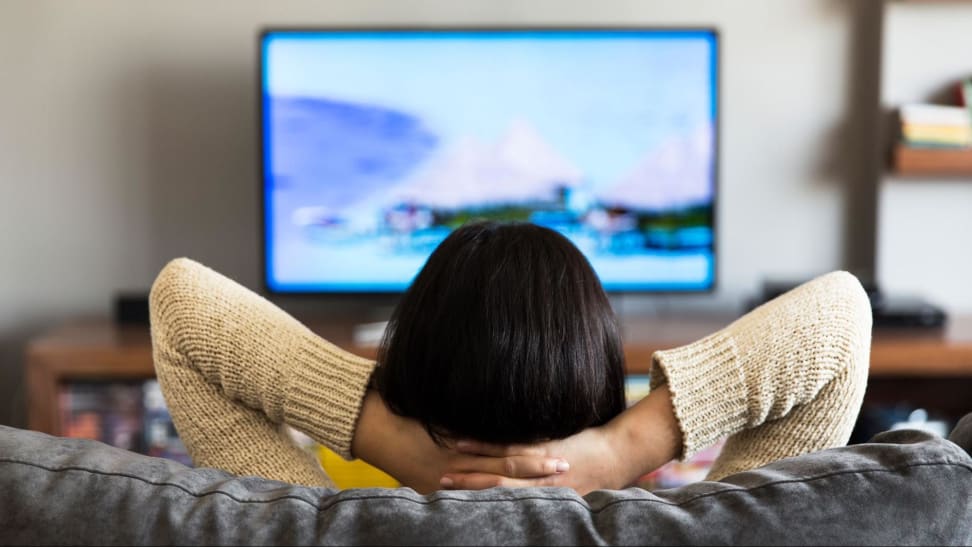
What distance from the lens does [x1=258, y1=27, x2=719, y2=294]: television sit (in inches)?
110

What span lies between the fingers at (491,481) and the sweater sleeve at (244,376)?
0.13 m

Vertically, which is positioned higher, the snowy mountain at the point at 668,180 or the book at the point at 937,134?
the book at the point at 937,134

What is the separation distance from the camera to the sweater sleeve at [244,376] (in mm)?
1013

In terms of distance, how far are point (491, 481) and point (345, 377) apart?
0.58ft

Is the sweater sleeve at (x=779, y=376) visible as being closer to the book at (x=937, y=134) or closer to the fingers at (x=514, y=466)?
the fingers at (x=514, y=466)

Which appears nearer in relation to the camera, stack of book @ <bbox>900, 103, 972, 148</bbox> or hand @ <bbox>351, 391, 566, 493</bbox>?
hand @ <bbox>351, 391, 566, 493</bbox>

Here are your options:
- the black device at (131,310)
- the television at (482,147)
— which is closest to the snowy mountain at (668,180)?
the television at (482,147)

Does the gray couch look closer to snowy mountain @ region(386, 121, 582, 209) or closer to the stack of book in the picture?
snowy mountain @ region(386, 121, 582, 209)

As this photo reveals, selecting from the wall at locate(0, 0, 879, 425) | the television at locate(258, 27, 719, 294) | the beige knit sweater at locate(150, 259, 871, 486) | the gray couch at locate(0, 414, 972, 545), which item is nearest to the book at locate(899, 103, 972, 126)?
the wall at locate(0, 0, 879, 425)

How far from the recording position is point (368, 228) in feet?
9.34

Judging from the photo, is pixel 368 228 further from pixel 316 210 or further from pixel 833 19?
pixel 833 19

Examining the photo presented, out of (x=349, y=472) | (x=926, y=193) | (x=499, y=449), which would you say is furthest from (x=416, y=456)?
(x=926, y=193)

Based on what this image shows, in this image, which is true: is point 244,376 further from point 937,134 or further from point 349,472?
point 937,134

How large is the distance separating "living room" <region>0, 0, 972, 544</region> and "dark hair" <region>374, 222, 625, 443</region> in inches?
75.3
